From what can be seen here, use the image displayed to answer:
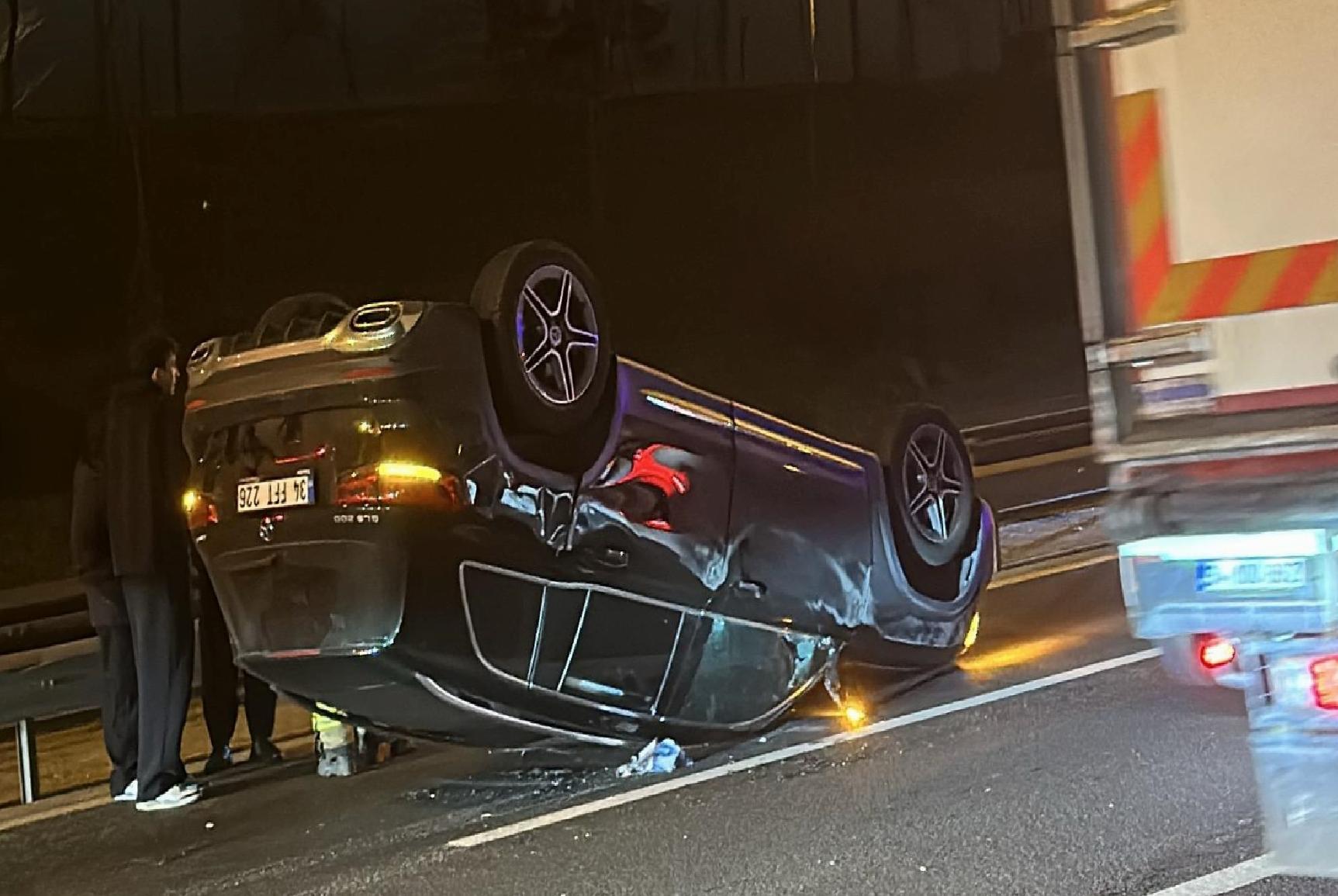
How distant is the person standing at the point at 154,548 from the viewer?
19.9ft

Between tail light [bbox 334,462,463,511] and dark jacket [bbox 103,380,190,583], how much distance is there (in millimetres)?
1580

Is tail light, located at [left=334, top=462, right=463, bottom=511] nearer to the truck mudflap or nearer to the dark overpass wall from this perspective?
the truck mudflap

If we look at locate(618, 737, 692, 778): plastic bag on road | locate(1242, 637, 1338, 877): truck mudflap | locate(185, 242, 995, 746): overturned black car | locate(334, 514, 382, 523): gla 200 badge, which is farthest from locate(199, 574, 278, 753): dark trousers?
locate(1242, 637, 1338, 877): truck mudflap

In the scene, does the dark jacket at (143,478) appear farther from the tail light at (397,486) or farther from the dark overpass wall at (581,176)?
the dark overpass wall at (581,176)

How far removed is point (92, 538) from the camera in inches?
249

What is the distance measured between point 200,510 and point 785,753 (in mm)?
2426

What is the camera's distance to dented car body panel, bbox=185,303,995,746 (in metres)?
4.85

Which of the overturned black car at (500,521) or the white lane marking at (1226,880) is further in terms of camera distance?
the overturned black car at (500,521)

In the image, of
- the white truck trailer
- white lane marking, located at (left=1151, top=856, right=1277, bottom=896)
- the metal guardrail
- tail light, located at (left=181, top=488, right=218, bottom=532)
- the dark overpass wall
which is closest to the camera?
the white truck trailer

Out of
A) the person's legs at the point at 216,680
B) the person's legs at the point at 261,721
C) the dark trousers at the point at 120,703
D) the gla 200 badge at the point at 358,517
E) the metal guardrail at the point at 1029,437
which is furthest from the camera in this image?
the metal guardrail at the point at 1029,437

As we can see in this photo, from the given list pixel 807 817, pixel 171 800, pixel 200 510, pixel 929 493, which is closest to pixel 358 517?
pixel 200 510

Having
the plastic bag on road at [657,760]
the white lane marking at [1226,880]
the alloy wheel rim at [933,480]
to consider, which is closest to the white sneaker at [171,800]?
the plastic bag on road at [657,760]

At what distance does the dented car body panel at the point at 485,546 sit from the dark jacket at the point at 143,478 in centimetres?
89

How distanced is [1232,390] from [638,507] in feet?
8.55
